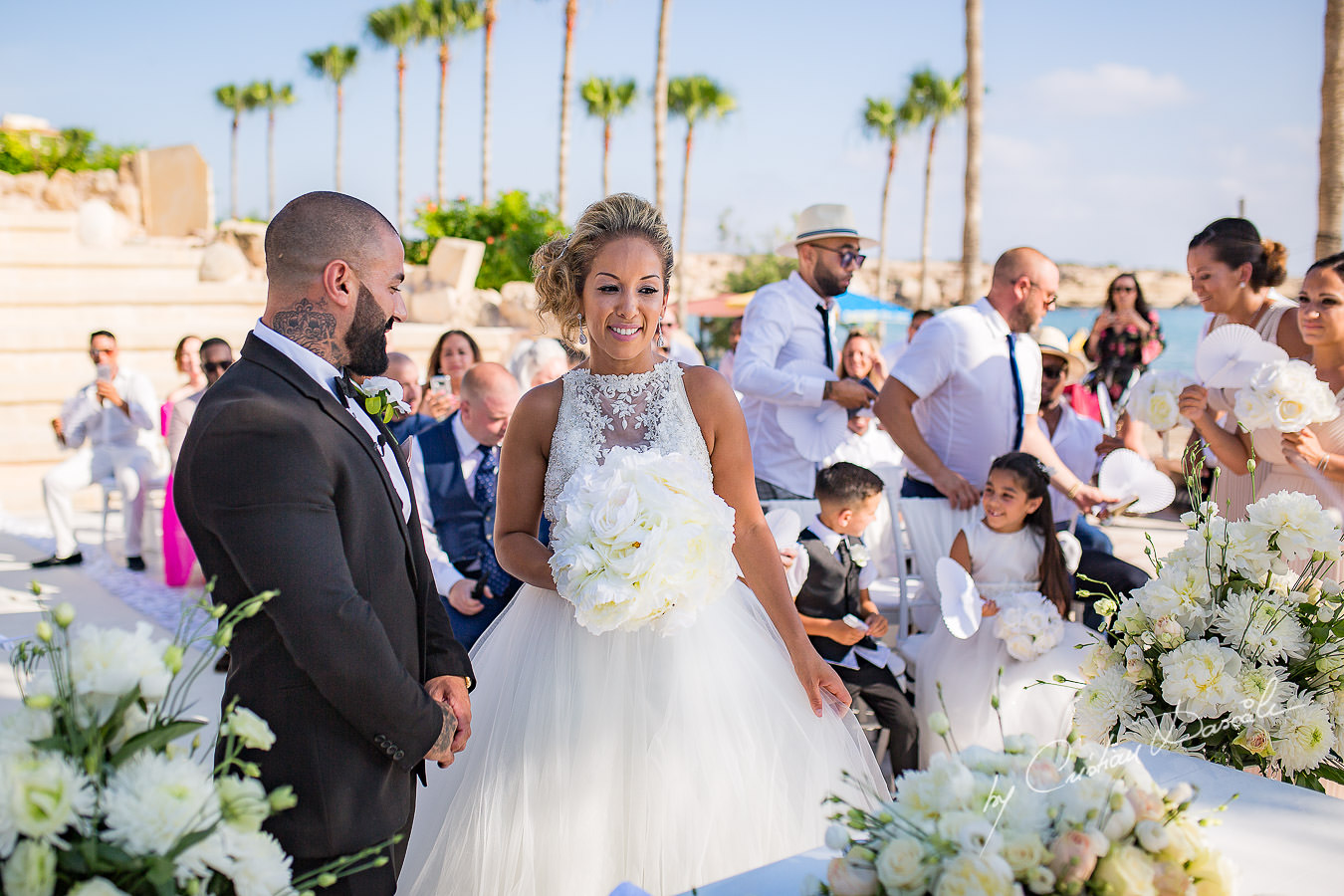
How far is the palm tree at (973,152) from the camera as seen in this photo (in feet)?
40.9

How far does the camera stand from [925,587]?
14.5ft

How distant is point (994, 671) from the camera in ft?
12.3

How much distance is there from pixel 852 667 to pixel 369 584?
2434 millimetres

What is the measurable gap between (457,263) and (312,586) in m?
13.7

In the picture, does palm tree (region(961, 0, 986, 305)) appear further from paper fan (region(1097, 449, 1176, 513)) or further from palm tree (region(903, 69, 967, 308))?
palm tree (region(903, 69, 967, 308))

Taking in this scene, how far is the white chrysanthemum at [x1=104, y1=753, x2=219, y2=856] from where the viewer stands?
0.99m

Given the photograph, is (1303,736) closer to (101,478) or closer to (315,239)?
(315,239)

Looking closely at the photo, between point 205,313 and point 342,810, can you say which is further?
point 205,313

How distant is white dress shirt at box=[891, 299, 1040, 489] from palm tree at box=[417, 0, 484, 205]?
1189 inches

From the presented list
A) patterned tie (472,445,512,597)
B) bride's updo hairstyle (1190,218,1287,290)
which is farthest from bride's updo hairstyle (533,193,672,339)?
bride's updo hairstyle (1190,218,1287,290)

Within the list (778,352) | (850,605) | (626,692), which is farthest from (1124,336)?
(626,692)

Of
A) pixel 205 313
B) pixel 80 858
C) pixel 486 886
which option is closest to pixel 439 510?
pixel 486 886

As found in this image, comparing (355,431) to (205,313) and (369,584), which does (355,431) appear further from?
(205,313)

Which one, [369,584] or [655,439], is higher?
[655,439]
